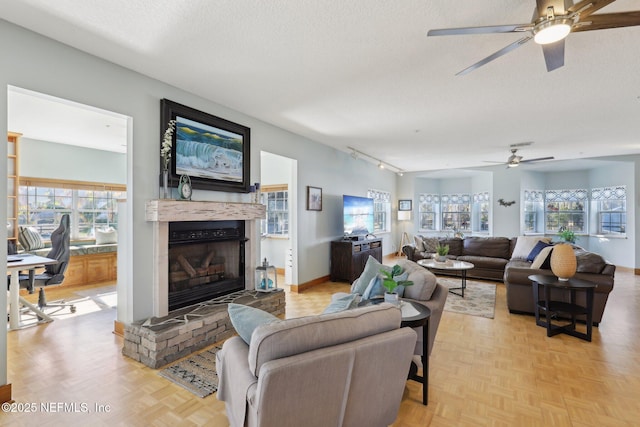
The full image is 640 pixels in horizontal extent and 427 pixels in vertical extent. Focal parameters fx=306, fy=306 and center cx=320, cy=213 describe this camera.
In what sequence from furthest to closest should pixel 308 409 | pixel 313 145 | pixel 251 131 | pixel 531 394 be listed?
pixel 313 145, pixel 251 131, pixel 531 394, pixel 308 409

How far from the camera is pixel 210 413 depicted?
2053mm

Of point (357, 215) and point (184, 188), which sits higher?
point (184, 188)

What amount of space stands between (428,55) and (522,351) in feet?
9.50

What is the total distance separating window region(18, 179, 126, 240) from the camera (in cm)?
538

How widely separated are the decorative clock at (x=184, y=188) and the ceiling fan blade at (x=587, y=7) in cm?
332

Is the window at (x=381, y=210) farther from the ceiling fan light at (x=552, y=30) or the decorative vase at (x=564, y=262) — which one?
the ceiling fan light at (x=552, y=30)

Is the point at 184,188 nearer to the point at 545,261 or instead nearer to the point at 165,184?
the point at 165,184

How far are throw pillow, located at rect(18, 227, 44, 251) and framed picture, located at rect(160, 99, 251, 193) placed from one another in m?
3.71

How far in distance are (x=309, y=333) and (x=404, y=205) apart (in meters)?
9.00

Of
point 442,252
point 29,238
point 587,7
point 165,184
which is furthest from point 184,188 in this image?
point 442,252

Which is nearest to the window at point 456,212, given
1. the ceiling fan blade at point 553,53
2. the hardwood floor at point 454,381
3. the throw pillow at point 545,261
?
the throw pillow at point 545,261

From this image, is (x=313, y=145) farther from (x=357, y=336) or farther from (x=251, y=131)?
(x=357, y=336)

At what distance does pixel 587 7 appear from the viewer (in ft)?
5.10

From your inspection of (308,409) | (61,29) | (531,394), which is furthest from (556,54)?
(61,29)
